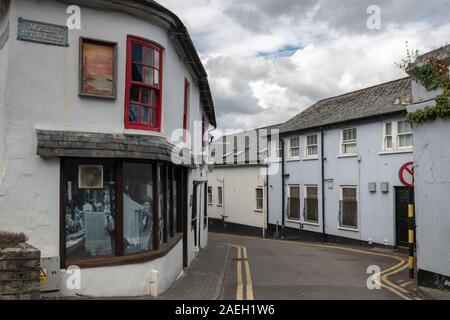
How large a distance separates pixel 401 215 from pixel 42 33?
14796 mm

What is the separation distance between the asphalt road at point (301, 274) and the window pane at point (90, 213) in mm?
2930

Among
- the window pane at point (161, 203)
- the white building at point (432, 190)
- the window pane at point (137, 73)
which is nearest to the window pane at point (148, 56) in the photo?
the window pane at point (137, 73)

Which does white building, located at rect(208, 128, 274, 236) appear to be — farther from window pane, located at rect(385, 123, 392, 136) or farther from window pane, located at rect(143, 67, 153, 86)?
window pane, located at rect(143, 67, 153, 86)

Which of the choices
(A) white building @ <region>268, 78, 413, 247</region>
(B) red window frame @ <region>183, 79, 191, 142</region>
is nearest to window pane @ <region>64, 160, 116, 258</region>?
(B) red window frame @ <region>183, 79, 191, 142</region>

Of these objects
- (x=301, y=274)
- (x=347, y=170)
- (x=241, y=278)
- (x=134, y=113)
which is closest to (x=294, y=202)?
(x=347, y=170)

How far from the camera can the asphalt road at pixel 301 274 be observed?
10.3 meters

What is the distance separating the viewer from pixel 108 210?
927 centimetres

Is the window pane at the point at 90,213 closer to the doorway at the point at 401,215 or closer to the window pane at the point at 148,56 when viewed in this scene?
the window pane at the point at 148,56

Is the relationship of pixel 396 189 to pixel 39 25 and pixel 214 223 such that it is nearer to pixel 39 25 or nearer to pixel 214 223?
pixel 39 25

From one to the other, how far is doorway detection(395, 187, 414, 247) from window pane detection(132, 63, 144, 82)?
12362 millimetres

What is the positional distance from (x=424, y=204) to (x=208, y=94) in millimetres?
9960

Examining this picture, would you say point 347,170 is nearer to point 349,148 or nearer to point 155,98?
point 349,148

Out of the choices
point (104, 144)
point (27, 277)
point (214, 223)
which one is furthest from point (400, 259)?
point (214, 223)

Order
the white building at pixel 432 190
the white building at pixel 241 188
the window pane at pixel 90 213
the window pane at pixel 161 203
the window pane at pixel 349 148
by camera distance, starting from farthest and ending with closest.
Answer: the white building at pixel 241 188
the window pane at pixel 349 148
the window pane at pixel 161 203
the white building at pixel 432 190
the window pane at pixel 90 213
